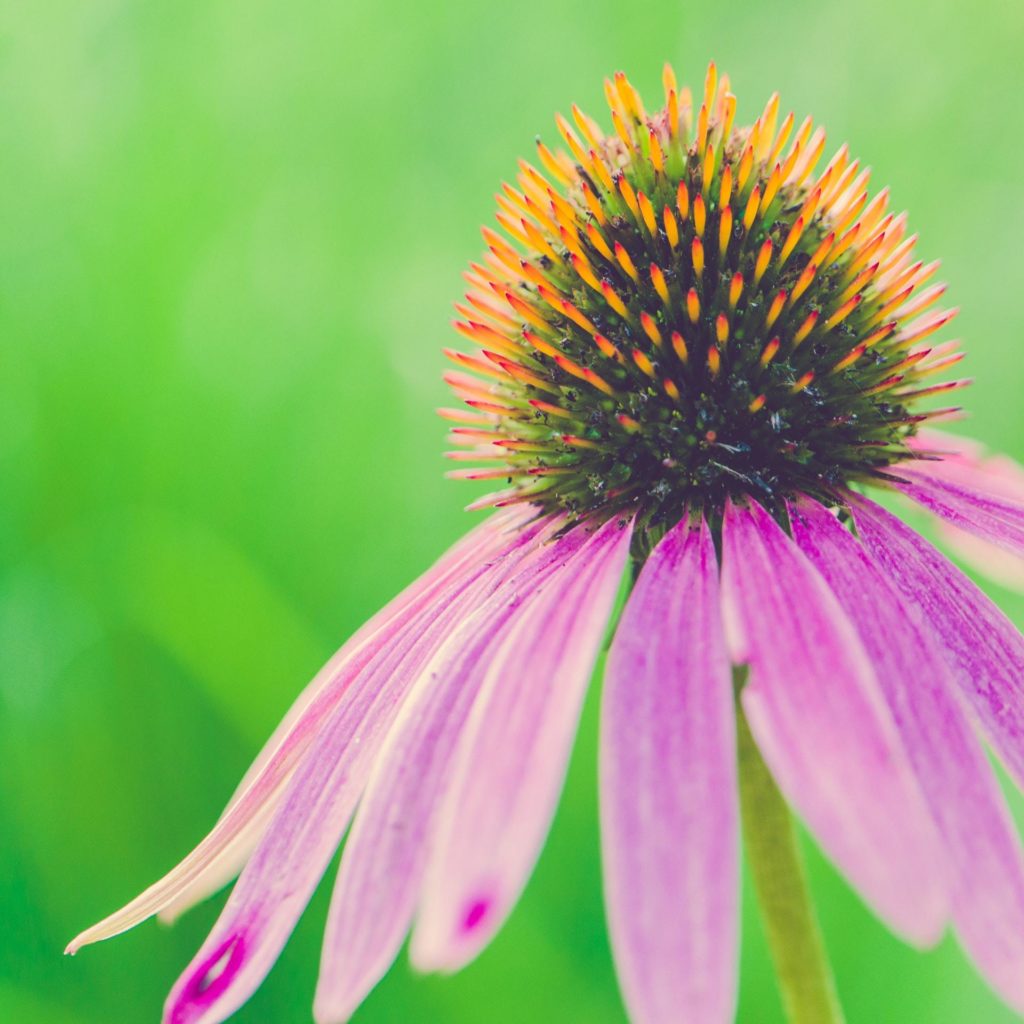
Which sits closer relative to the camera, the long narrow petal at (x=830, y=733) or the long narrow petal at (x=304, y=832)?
the long narrow petal at (x=830, y=733)

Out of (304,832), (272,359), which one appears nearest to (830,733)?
(304,832)

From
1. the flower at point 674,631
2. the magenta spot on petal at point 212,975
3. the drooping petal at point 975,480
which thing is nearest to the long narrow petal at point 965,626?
the flower at point 674,631

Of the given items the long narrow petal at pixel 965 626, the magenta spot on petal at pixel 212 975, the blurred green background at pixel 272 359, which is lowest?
the long narrow petal at pixel 965 626

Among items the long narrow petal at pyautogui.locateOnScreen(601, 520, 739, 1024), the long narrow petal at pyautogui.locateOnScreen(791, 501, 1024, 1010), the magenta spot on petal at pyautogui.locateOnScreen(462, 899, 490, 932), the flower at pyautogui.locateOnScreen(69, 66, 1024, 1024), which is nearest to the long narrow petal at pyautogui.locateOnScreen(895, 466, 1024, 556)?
the flower at pyautogui.locateOnScreen(69, 66, 1024, 1024)

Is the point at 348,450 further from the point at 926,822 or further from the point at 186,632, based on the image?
the point at 926,822

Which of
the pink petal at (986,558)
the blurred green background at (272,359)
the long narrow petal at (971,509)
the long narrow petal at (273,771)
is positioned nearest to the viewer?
the long narrow petal at (273,771)

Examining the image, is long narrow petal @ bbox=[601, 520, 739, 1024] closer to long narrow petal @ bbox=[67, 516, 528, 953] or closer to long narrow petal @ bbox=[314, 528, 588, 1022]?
long narrow petal @ bbox=[314, 528, 588, 1022]

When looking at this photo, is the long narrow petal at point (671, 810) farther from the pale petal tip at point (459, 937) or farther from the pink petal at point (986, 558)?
the pink petal at point (986, 558)
